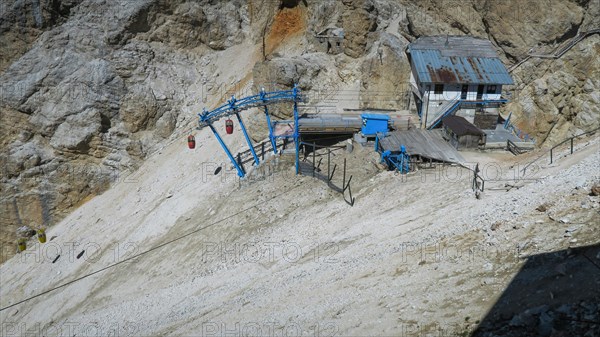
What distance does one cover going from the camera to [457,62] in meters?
30.6

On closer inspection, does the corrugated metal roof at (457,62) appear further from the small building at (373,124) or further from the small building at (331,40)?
the small building at (331,40)

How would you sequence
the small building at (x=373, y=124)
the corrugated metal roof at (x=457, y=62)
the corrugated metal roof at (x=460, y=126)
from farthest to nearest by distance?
the corrugated metal roof at (x=457, y=62), the small building at (x=373, y=124), the corrugated metal roof at (x=460, y=126)

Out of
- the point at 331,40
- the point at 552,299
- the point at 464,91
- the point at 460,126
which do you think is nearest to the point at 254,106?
the point at 460,126

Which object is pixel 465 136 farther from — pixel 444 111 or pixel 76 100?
pixel 76 100

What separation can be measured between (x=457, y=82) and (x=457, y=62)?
2.13 metres

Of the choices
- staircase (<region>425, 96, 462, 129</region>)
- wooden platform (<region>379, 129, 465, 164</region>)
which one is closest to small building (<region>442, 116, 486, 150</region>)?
wooden platform (<region>379, 129, 465, 164</region>)

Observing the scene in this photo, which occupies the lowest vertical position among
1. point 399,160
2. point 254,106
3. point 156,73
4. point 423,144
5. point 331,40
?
point 399,160

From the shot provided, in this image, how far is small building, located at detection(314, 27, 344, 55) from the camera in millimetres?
37594

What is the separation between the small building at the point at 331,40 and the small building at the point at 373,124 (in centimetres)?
1135

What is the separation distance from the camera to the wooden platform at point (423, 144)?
2542 centimetres

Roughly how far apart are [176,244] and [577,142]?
2442cm

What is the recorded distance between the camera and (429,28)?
3631 cm

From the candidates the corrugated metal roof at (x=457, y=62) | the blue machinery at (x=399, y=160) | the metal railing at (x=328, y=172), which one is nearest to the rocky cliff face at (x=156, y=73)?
the corrugated metal roof at (x=457, y=62)

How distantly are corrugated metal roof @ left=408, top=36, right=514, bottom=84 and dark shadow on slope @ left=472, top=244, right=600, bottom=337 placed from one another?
697 inches
